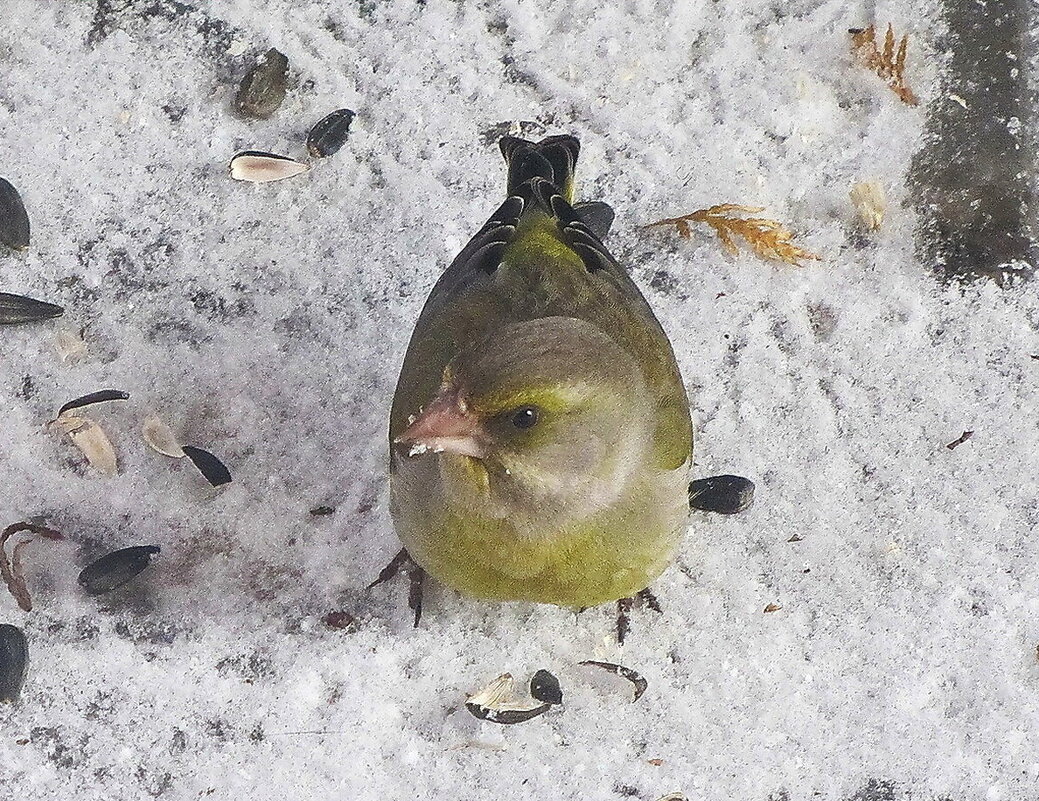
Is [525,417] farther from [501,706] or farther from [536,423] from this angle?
[501,706]

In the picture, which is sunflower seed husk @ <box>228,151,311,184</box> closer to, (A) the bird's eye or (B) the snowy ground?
(B) the snowy ground

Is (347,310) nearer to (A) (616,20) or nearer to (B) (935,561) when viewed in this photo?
(A) (616,20)

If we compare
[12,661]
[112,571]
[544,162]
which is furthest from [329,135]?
[12,661]

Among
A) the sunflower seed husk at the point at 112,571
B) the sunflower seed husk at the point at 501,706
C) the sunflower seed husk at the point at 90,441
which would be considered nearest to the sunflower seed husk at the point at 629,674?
the sunflower seed husk at the point at 501,706

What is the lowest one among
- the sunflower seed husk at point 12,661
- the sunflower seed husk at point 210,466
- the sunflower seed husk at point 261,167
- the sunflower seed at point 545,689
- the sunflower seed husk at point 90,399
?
the sunflower seed husk at point 12,661

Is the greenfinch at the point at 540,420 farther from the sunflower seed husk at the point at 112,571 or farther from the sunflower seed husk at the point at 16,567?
the sunflower seed husk at the point at 16,567
